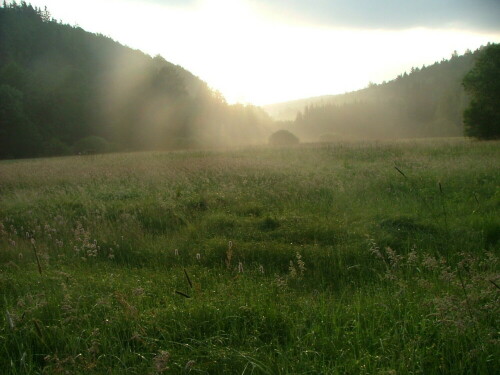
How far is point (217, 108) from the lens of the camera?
65125mm

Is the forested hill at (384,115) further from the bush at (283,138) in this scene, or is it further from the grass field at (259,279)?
the grass field at (259,279)

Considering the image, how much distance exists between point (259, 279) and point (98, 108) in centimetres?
6119

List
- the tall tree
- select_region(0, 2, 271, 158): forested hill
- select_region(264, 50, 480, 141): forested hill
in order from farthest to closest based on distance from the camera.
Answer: select_region(264, 50, 480, 141): forested hill, select_region(0, 2, 271, 158): forested hill, the tall tree

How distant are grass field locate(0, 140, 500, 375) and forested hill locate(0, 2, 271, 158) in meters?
39.5

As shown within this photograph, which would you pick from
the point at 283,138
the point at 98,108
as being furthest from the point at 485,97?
the point at 98,108

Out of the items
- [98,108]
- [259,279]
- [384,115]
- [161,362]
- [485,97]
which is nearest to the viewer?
[161,362]

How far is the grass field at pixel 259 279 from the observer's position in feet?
10.2

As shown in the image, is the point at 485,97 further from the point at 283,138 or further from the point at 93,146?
the point at 93,146

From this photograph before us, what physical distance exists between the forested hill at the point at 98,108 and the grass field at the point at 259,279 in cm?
3953

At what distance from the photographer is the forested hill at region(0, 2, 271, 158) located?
4962 centimetres

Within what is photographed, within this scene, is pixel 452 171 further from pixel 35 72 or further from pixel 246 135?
pixel 35 72

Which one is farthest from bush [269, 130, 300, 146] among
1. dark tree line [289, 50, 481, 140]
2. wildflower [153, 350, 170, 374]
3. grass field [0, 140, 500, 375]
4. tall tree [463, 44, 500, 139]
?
wildflower [153, 350, 170, 374]

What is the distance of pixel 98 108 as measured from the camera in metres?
59.8

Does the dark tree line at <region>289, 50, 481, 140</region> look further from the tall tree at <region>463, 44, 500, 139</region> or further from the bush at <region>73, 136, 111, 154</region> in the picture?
the bush at <region>73, 136, 111, 154</region>
